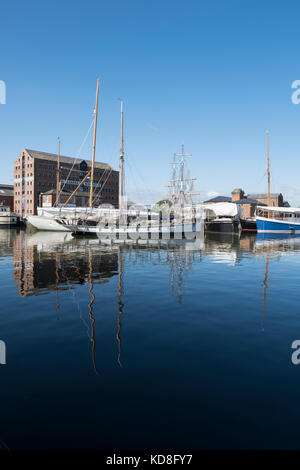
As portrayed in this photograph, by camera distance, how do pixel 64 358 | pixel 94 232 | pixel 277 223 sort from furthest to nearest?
pixel 277 223, pixel 94 232, pixel 64 358

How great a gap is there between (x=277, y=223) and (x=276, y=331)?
2164 inches

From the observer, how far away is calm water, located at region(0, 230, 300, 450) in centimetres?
499

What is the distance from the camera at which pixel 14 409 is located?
555cm

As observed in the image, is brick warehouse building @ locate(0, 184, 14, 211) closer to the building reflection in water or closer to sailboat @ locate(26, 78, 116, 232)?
sailboat @ locate(26, 78, 116, 232)

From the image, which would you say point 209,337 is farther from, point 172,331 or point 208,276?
point 208,276

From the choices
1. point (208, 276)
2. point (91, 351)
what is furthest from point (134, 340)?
point (208, 276)

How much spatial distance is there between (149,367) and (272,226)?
58104 millimetres

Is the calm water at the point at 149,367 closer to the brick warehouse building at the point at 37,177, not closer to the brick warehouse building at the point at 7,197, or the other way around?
the brick warehouse building at the point at 37,177

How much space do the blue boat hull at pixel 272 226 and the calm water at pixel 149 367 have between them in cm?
4692

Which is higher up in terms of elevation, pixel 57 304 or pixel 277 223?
pixel 277 223

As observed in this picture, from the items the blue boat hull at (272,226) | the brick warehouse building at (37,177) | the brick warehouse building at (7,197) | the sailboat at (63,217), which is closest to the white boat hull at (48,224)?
the sailboat at (63,217)

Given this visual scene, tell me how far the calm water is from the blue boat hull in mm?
46923

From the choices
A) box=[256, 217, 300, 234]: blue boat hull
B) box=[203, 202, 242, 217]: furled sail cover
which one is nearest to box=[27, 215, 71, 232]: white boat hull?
box=[203, 202, 242, 217]: furled sail cover

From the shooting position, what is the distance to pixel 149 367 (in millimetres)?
7168
